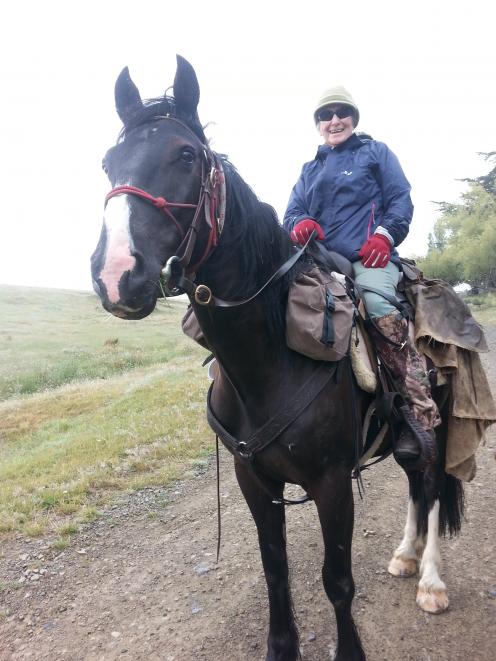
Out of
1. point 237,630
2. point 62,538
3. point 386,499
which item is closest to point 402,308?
point 237,630

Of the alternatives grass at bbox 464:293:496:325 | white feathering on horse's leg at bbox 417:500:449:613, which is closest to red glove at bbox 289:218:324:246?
white feathering on horse's leg at bbox 417:500:449:613

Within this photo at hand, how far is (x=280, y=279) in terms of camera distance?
113 inches

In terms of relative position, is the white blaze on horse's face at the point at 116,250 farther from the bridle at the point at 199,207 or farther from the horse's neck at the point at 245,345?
the horse's neck at the point at 245,345

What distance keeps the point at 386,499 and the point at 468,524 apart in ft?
3.21

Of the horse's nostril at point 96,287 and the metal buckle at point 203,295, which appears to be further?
the metal buckle at point 203,295

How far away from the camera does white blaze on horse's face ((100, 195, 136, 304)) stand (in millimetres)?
1972

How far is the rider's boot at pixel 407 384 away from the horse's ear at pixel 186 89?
73.0 inches

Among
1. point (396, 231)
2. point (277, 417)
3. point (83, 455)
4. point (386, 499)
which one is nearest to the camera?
point (277, 417)

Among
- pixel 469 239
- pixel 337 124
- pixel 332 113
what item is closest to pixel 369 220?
pixel 337 124

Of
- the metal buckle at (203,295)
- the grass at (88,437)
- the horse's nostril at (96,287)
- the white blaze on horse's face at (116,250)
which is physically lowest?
the grass at (88,437)

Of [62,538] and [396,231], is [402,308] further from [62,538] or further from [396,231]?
[62,538]

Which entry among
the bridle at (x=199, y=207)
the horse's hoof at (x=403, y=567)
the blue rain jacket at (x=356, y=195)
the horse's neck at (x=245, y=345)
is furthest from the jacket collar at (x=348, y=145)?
the horse's hoof at (x=403, y=567)

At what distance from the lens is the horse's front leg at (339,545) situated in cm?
289

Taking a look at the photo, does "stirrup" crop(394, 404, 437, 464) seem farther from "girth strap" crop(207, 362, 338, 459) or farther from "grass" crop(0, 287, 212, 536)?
"grass" crop(0, 287, 212, 536)
